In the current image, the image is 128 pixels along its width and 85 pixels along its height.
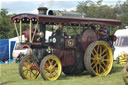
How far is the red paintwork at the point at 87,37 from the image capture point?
32.0 feet

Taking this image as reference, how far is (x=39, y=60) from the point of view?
881 cm

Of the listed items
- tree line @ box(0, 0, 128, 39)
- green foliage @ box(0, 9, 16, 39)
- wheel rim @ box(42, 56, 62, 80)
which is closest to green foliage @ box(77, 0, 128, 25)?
tree line @ box(0, 0, 128, 39)

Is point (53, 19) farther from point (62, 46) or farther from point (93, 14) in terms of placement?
point (93, 14)

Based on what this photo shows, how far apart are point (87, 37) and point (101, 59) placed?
3.10 feet

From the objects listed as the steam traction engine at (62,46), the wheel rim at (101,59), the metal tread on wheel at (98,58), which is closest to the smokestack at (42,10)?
the steam traction engine at (62,46)

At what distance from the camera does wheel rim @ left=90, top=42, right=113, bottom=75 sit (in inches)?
382

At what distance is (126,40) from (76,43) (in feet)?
25.7

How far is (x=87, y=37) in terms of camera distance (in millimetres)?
9836

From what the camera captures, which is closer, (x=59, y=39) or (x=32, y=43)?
(x=32, y=43)

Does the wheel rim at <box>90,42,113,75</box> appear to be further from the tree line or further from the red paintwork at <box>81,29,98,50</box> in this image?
the tree line

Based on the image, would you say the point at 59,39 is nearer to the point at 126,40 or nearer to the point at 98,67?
the point at 98,67

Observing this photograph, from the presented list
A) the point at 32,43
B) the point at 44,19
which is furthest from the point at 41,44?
the point at 44,19

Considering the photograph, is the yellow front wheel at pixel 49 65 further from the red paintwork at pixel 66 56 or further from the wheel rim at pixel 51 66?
the red paintwork at pixel 66 56

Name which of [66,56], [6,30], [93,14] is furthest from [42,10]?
[93,14]
